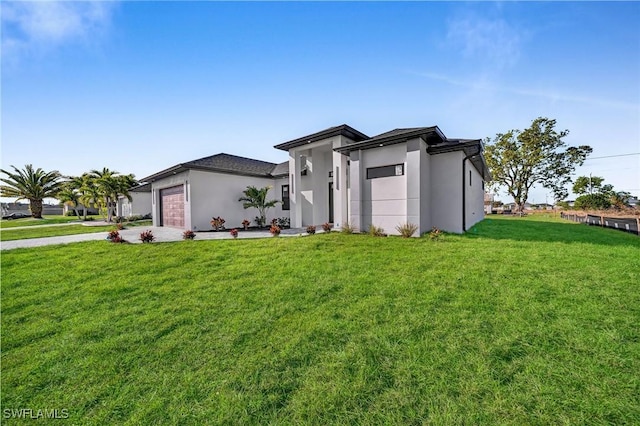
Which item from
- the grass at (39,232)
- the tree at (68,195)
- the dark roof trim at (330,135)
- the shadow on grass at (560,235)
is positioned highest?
the dark roof trim at (330,135)

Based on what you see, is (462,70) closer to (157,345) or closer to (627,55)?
(627,55)

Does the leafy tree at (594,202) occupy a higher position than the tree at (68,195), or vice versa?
the tree at (68,195)

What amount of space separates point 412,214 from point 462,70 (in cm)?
622

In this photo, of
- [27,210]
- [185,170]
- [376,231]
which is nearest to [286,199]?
[185,170]

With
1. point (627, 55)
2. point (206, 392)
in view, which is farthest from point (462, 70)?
point (206, 392)

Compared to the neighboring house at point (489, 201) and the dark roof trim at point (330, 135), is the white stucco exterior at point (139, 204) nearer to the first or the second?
the dark roof trim at point (330, 135)

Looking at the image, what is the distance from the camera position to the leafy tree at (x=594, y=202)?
3341cm

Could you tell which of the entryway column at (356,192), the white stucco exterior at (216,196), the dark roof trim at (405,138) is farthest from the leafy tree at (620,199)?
the white stucco exterior at (216,196)

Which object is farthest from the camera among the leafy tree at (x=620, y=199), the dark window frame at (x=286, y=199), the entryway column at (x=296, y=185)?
the leafy tree at (x=620, y=199)

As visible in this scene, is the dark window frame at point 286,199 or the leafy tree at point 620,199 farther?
the leafy tree at point 620,199

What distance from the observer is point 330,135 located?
40.1ft

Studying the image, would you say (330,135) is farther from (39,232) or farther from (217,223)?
(39,232)

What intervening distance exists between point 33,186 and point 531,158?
64.6 metres

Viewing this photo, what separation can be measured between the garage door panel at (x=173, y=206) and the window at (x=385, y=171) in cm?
1158
